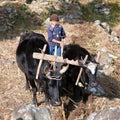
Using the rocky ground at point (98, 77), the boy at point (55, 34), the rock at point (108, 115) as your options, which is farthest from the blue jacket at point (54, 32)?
the rock at point (108, 115)

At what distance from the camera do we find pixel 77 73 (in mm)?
9898

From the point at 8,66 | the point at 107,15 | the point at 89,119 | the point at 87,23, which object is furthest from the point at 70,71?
the point at 107,15

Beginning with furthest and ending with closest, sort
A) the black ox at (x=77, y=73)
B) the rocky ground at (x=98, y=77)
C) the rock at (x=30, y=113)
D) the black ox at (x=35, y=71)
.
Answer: the rocky ground at (x=98, y=77)
the black ox at (x=77, y=73)
the rock at (x=30, y=113)
the black ox at (x=35, y=71)

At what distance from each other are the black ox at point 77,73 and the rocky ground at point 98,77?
310 millimetres

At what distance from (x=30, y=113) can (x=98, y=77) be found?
3178 mm

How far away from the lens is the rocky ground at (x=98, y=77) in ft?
31.9

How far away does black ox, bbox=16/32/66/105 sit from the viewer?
8.87 meters

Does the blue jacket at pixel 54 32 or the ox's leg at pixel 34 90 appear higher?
the blue jacket at pixel 54 32

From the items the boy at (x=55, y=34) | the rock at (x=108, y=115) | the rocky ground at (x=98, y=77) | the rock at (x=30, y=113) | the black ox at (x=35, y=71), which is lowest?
the rocky ground at (x=98, y=77)

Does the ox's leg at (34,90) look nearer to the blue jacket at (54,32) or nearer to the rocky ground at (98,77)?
the rocky ground at (98,77)

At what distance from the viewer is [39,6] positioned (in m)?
15.8

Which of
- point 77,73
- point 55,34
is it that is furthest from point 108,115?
point 55,34

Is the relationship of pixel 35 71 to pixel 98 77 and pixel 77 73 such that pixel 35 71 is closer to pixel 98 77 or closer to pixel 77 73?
pixel 77 73

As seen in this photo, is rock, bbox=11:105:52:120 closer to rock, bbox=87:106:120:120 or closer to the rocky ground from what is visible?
the rocky ground
